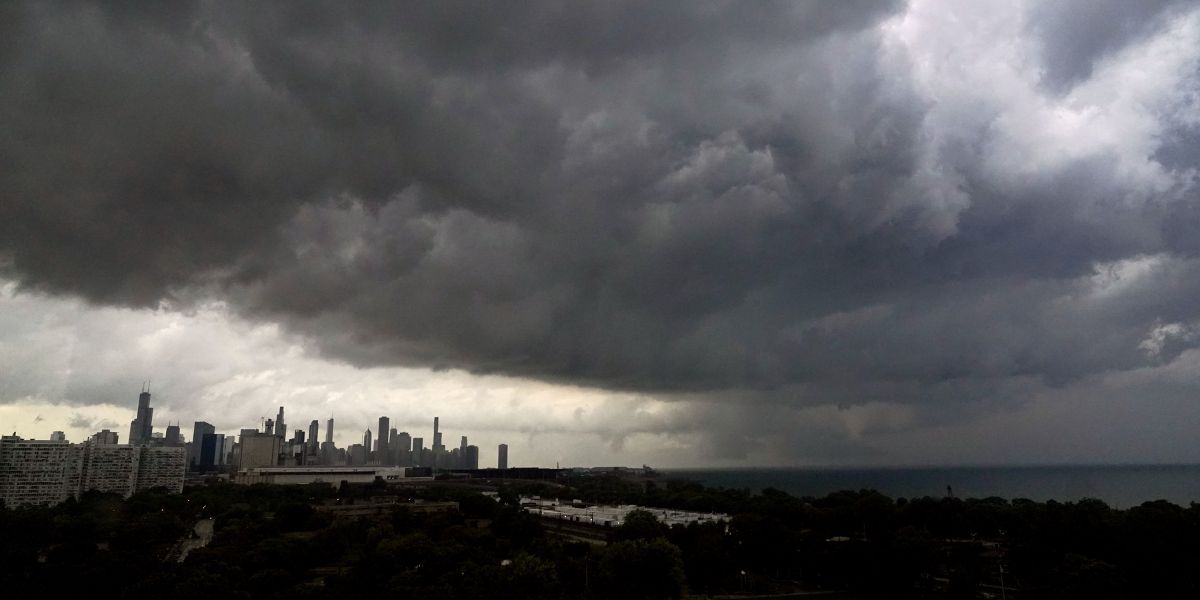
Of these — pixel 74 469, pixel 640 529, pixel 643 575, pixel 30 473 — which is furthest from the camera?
pixel 74 469

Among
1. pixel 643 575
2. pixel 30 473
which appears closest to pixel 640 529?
pixel 643 575

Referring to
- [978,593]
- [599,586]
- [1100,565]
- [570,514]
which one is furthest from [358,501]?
[1100,565]

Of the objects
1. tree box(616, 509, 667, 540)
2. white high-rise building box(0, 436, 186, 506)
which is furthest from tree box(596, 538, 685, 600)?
white high-rise building box(0, 436, 186, 506)

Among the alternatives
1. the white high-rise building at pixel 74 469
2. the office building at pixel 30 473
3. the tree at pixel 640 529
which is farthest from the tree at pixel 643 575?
the office building at pixel 30 473

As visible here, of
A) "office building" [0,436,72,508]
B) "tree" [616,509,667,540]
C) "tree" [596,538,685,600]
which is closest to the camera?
"tree" [596,538,685,600]

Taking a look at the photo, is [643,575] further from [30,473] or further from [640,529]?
[30,473]

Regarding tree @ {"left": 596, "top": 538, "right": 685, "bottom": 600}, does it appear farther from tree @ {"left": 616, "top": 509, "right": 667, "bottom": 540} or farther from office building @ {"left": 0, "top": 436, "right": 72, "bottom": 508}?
office building @ {"left": 0, "top": 436, "right": 72, "bottom": 508}

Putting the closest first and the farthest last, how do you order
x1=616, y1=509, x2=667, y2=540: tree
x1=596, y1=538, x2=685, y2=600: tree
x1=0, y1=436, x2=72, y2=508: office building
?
1. x1=596, y1=538, x2=685, y2=600: tree
2. x1=616, y1=509, x2=667, y2=540: tree
3. x1=0, y1=436, x2=72, y2=508: office building

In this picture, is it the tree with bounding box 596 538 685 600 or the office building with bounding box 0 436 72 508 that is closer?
the tree with bounding box 596 538 685 600

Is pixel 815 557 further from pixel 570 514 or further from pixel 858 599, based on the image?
pixel 570 514

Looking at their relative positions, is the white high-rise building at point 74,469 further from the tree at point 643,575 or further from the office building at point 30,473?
the tree at point 643,575

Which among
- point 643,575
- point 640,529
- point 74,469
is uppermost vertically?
point 74,469
